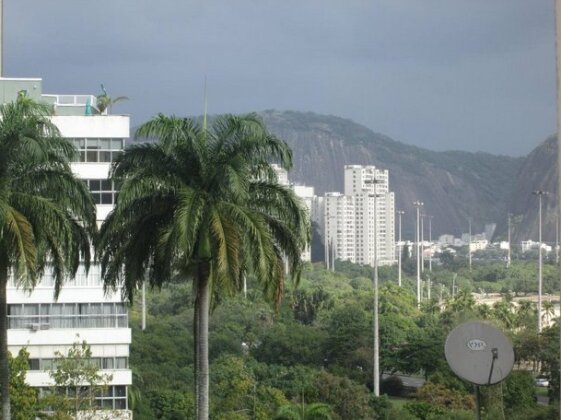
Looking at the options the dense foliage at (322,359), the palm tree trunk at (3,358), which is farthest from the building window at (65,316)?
the palm tree trunk at (3,358)

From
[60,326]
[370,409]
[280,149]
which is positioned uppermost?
[280,149]

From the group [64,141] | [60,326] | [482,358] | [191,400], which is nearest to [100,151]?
[60,326]

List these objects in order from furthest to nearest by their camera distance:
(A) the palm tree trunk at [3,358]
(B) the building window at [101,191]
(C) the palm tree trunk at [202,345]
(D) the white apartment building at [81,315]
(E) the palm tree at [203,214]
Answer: (D) the white apartment building at [81,315]
(B) the building window at [101,191]
(C) the palm tree trunk at [202,345]
(A) the palm tree trunk at [3,358]
(E) the palm tree at [203,214]

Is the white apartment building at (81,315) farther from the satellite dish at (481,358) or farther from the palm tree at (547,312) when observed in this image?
the palm tree at (547,312)

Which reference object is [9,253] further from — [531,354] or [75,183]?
[531,354]

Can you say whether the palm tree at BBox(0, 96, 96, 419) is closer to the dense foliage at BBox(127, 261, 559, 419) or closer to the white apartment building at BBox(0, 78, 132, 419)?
the dense foliage at BBox(127, 261, 559, 419)

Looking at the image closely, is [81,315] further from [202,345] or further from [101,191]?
[202,345]

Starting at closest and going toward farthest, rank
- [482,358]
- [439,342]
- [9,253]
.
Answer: [482,358] → [9,253] → [439,342]

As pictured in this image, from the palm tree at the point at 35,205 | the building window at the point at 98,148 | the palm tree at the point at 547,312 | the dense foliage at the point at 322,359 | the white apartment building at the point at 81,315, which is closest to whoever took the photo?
the palm tree at the point at 35,205
